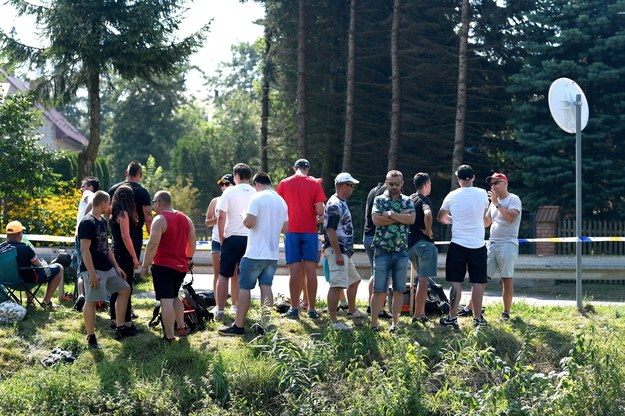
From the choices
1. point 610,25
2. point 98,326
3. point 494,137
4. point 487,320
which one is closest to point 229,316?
point 98,326

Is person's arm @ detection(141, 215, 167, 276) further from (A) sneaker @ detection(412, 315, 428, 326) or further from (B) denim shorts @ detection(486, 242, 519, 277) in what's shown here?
(B) denim shorts @ detection(486, 242, 519, 277)

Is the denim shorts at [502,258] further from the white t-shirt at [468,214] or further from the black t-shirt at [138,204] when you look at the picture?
the black t-shirt at [138,204]

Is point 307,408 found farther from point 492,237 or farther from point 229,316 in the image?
point 492,237

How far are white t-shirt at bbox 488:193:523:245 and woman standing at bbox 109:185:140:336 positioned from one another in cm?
452

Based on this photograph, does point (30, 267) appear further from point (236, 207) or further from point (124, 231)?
point (236, 207)

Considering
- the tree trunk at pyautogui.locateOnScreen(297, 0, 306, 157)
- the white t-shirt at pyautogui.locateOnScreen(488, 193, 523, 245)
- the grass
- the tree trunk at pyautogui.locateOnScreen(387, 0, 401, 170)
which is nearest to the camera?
the grass

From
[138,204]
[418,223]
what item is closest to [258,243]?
[138,204]

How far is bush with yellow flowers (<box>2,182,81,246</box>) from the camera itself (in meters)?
18.9

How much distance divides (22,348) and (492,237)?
587 cm

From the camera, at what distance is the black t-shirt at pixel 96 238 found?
9.68m

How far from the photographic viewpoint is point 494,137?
26719mm

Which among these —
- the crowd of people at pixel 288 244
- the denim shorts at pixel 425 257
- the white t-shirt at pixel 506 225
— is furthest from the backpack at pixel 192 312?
the white t-shirt at pixel 506 225

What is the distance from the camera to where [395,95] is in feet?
90.3

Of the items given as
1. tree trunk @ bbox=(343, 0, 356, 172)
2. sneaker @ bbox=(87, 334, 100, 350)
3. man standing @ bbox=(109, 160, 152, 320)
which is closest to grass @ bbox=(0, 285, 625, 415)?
sneaker @ bbox=(87, 334, 100, 350)
